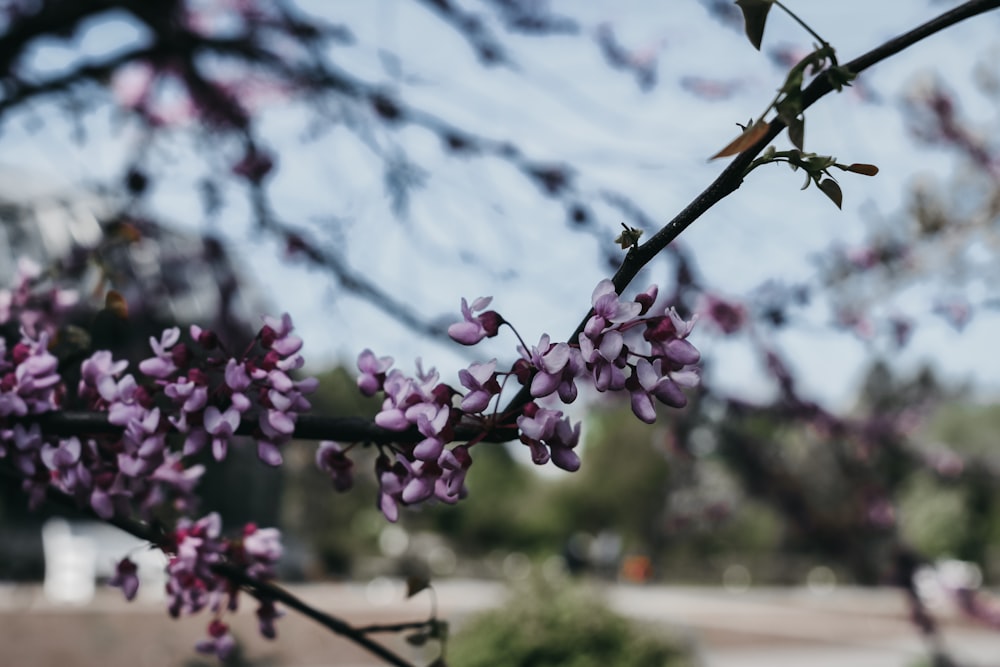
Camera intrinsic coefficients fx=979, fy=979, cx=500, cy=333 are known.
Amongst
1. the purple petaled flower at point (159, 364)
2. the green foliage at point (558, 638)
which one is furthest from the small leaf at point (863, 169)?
the green foliage at point (558, 638)

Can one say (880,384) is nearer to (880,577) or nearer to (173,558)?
(880,577)

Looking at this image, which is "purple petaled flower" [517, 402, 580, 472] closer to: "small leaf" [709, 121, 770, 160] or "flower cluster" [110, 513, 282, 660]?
"small leaf" [709, 121, 770, 160]

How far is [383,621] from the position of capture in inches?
521

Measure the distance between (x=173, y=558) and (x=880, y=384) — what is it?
10159 millimetres

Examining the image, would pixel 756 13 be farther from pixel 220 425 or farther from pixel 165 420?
pixel 165 420

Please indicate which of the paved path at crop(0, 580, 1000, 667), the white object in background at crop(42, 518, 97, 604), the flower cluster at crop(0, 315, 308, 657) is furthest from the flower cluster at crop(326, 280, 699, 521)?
the white object in background at crop(42, 518, 97, 604)

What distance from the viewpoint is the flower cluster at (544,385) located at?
47.1 inches

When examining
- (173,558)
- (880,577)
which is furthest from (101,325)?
(880,577)

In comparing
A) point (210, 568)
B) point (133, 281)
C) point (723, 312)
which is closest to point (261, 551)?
point (210, 568)

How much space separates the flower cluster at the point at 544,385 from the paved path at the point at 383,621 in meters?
5.91

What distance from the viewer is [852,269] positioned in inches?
214

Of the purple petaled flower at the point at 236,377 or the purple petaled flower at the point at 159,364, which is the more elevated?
the purple petaled flower at the point at 159,364

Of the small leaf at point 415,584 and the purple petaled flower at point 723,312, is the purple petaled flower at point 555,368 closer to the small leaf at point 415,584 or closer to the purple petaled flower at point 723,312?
the small leaf at point 415,584

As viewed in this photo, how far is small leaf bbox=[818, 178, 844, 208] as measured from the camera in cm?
115
